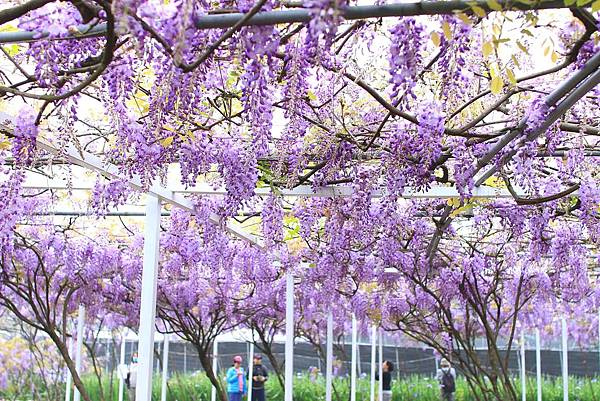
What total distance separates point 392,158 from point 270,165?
0.91 metres

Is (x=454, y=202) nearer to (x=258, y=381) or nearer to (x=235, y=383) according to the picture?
(x=235, y=383)

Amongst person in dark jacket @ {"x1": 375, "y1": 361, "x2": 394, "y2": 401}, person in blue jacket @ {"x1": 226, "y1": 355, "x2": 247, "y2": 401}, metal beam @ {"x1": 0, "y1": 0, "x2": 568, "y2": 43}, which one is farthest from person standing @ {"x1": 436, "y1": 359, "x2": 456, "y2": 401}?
metal beam @ {"x1": 0, "y1": 0, "x2": 568, "y2": 43}

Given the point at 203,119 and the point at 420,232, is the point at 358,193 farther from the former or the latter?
the point at 420,232

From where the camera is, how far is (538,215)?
523 centimetres

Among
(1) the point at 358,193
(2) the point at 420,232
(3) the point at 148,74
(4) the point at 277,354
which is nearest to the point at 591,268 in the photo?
(2) the point at 420,232

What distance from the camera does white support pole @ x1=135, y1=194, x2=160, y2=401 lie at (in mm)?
5145

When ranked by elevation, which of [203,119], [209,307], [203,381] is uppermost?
[203,119]

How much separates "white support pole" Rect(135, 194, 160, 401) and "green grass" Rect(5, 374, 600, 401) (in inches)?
330

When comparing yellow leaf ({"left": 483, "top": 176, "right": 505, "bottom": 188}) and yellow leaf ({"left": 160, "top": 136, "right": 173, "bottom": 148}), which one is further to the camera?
yellow leaf ({"left": 483, "top": 176, "right": 505, "bottom": 188})

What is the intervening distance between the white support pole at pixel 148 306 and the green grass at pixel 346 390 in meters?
8.38

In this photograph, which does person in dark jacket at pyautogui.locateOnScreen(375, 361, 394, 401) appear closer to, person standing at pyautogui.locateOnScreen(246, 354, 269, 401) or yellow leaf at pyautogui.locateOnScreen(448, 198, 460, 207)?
person standing at pyautogui.locateOnScreen(246, 354, 269, 401)

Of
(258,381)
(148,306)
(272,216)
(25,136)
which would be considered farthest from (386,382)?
(25,136)

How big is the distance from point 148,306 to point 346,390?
953cm

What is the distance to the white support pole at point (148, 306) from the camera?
5145 mm
